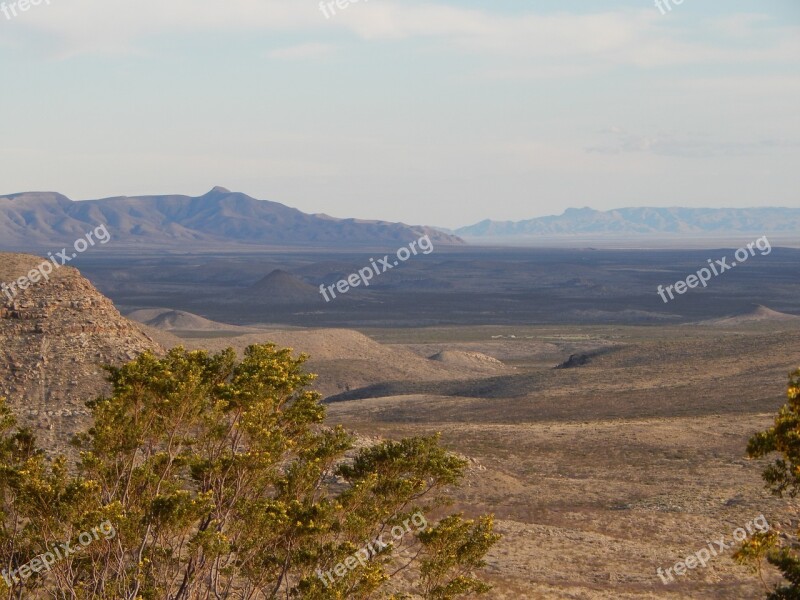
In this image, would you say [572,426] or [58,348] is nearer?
[58,348]

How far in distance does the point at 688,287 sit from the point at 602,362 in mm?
100178

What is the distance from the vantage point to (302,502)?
18141 millimetres

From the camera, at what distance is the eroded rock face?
31.7 meters

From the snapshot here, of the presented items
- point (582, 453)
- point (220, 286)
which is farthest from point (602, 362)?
point (220, 286)

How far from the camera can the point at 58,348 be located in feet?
113

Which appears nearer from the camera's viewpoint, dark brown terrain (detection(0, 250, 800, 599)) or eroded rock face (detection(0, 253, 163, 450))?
dark brown terrain (detection(0, 250, 800, 599))

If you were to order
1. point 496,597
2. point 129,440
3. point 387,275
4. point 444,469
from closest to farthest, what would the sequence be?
point 129,440
point 444,469
point 496,597
point 387,275

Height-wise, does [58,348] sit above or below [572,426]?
above

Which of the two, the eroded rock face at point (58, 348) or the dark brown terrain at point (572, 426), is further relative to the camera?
the eroded rock face at point (58, 348)

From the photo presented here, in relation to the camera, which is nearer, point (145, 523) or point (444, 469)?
point (145, 523)

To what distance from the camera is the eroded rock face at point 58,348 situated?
3166 cm

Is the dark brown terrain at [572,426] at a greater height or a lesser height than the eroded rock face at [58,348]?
lesser

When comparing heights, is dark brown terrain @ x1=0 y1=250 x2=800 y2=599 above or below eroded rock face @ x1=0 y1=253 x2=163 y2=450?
below

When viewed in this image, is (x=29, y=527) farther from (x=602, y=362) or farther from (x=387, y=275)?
(x=387, y=275)
